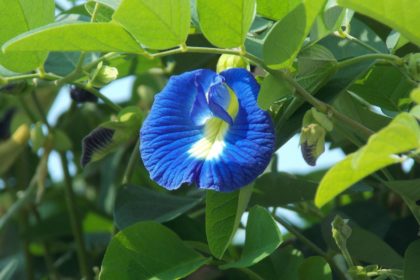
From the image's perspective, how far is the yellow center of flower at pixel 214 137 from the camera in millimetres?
1001

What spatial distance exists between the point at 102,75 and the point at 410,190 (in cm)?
37

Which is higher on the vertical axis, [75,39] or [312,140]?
[75,39]

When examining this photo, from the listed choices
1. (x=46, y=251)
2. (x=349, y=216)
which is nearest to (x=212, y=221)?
(x=349, y=216)

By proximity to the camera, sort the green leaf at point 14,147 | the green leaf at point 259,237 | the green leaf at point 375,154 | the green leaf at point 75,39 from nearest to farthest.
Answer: the green leaf at point 375,154, the green leaf at point 75,39, the green leaf at point 259,237, the green leaf at point 14,147

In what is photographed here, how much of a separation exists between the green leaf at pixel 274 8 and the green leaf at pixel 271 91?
0.28 ft

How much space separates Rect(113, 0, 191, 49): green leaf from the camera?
36.0 inches

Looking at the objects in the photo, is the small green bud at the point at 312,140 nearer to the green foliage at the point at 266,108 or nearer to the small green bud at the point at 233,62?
the green foliage at the point at 266,108

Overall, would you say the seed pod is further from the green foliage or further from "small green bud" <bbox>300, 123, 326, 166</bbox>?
"small green bud" <bbox>300, 123, 326, 166</bbox>

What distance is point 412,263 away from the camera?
105cm

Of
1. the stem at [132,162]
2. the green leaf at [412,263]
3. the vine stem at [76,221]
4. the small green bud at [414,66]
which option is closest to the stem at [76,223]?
the vine stem at [76,221]

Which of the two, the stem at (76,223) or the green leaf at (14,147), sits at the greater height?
the green leaf at (14,147)

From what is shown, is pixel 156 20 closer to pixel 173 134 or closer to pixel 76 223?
pixel 173 134

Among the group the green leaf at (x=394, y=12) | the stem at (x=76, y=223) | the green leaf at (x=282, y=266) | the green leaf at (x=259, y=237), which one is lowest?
the stem at (x=76, y=223)

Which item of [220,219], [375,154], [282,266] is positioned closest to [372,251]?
[282,266]
